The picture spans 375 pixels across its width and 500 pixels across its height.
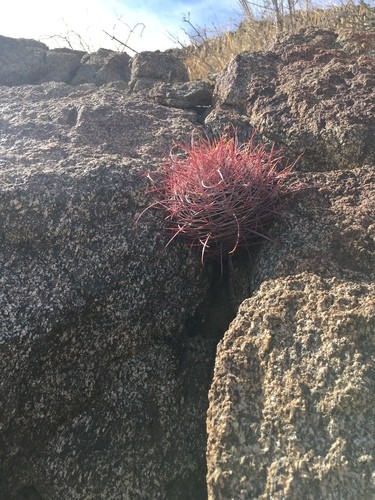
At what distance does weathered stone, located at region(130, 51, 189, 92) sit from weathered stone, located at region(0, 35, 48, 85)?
875mm

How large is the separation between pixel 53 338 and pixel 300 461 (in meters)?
0.95

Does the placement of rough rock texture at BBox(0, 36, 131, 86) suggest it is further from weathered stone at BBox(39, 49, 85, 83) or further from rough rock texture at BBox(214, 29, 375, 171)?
rough rock texture at BBox(214, 29, 375, 171)

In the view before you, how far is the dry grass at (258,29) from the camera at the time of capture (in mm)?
4578

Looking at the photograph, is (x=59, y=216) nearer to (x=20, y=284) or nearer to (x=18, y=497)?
(x=20, y=284)

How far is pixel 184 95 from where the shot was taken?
3344 mm

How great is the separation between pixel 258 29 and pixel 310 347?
4945 millimetres

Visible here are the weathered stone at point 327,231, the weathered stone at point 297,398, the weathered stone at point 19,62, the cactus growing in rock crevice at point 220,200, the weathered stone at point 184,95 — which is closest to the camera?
the weathered stone at point 297,398

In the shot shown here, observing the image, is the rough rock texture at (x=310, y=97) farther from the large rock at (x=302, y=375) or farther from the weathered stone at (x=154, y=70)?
the weathered stone at (x=154, y=70)

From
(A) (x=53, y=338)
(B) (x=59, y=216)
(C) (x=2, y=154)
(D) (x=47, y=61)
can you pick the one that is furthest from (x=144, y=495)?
(D) (x=47, y=61)

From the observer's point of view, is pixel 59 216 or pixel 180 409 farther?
pixel 59 216

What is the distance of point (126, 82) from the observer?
13.5 feet

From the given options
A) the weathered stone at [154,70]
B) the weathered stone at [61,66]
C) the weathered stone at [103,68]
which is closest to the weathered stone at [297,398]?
the weathered stone at [154,70]

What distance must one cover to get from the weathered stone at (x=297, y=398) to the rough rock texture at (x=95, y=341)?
0.34m

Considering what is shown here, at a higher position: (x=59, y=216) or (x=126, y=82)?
(x=126, y=82)
